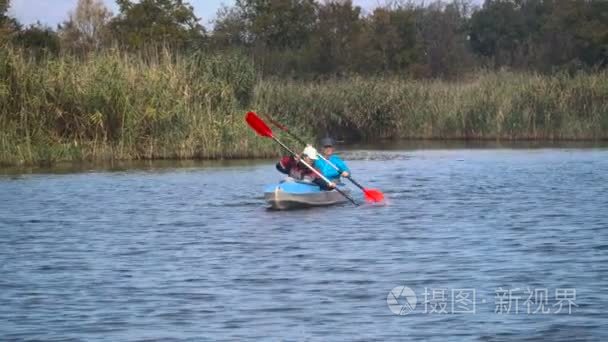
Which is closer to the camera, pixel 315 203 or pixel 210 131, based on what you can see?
pixel 315 203

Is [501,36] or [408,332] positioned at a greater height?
[501,36]

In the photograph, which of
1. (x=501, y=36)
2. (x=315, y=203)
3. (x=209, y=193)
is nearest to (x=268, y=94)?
(x=209, y=193)

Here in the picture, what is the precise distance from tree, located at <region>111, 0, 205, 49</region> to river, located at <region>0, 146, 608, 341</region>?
75.8ft

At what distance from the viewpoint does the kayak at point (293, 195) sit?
60.3 feet

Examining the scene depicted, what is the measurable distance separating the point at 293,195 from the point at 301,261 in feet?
16.3

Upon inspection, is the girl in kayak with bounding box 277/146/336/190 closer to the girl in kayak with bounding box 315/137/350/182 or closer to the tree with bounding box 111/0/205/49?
the girl in kayak with bounding box 315/137/350/182

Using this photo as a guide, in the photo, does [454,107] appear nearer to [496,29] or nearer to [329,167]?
[329,167]

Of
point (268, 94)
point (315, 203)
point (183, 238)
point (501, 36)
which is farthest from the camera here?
point (501, 36)

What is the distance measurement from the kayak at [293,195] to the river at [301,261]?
0.58 feet

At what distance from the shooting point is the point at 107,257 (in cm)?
1407

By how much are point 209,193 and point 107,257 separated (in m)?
7.52

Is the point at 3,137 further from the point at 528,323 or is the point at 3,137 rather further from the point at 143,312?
the point at 528,323

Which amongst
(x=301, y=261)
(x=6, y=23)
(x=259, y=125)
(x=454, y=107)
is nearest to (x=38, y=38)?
(x=6, y=23)

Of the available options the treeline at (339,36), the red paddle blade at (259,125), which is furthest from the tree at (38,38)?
the red paddle blade at (259,125)
